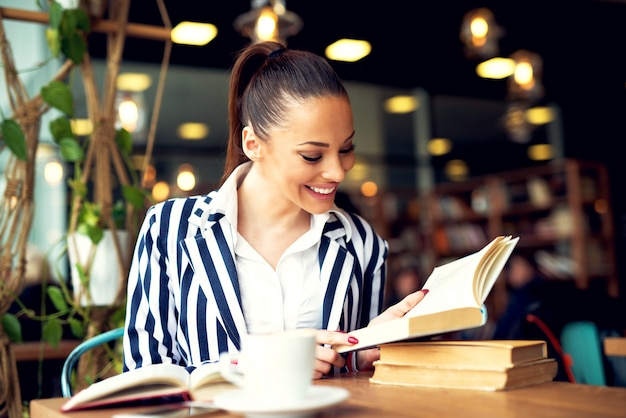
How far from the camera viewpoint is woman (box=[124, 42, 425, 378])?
1.54 meters

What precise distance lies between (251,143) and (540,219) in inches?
259

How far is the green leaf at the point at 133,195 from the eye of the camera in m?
2.42

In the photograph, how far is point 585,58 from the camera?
7.81m

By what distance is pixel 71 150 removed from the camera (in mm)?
2373

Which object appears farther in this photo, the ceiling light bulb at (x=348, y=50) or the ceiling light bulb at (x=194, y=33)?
the ceiling light bulb at (x=348, y=50)

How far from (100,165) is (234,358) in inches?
54.4

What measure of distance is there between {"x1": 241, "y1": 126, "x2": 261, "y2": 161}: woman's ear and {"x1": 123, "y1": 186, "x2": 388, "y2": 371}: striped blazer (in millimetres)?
121

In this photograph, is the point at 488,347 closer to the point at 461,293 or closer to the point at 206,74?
the point at 461,293

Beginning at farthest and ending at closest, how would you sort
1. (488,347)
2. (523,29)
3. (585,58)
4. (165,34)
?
(585,58) → (523,29) → (165,34) → (488,347)

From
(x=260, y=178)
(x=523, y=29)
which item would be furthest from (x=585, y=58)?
(x=260, y=178)

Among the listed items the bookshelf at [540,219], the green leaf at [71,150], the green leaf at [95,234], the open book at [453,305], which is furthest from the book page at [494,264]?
the bookshelf at [540,219]

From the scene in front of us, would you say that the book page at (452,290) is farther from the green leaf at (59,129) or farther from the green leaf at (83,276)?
the green leaf at (59,129)

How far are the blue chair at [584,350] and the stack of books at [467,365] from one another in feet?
4.75

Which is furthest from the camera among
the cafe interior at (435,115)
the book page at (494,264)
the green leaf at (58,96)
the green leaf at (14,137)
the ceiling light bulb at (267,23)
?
the cafe interior at (435,115)
